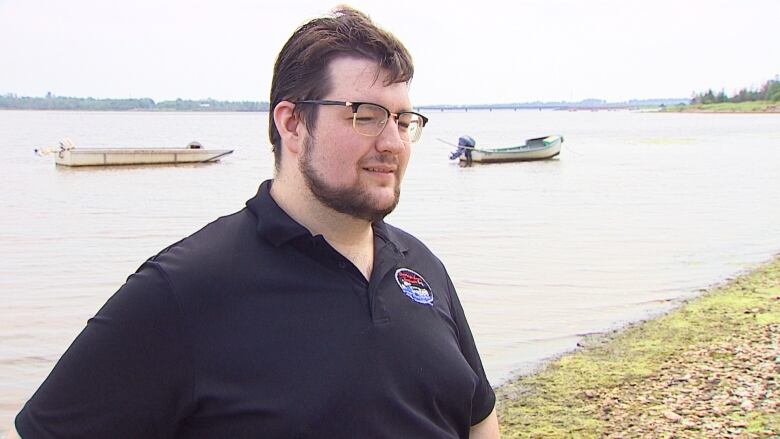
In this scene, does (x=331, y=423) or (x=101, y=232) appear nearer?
(x=331, y=423)

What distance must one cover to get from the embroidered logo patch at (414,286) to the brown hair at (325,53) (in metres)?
0.52

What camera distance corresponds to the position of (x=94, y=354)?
199 cm

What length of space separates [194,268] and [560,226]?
19.6 m

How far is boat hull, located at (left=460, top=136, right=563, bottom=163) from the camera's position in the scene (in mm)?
43812

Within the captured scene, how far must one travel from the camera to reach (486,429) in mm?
2703

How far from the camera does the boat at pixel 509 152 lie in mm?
43750

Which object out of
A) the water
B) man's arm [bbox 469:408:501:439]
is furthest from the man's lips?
the water

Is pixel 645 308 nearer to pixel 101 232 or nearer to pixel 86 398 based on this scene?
pixel 86 398

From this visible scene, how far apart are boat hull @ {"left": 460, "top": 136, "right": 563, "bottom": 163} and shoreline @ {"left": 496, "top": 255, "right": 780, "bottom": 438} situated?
33381mm

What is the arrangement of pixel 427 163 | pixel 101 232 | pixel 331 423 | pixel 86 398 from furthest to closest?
pixel 427 163 → pixel 101 232 → pixel 331 423 → pixel 86 398

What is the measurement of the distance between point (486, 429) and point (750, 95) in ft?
587

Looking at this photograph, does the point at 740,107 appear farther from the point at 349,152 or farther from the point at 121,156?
the point at 349,152

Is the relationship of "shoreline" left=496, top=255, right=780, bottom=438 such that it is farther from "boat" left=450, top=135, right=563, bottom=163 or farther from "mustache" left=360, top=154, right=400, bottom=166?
"boat" left=450, top=135, right=563, bottom=163

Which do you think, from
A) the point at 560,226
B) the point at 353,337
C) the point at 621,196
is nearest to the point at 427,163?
the point at 621,196
